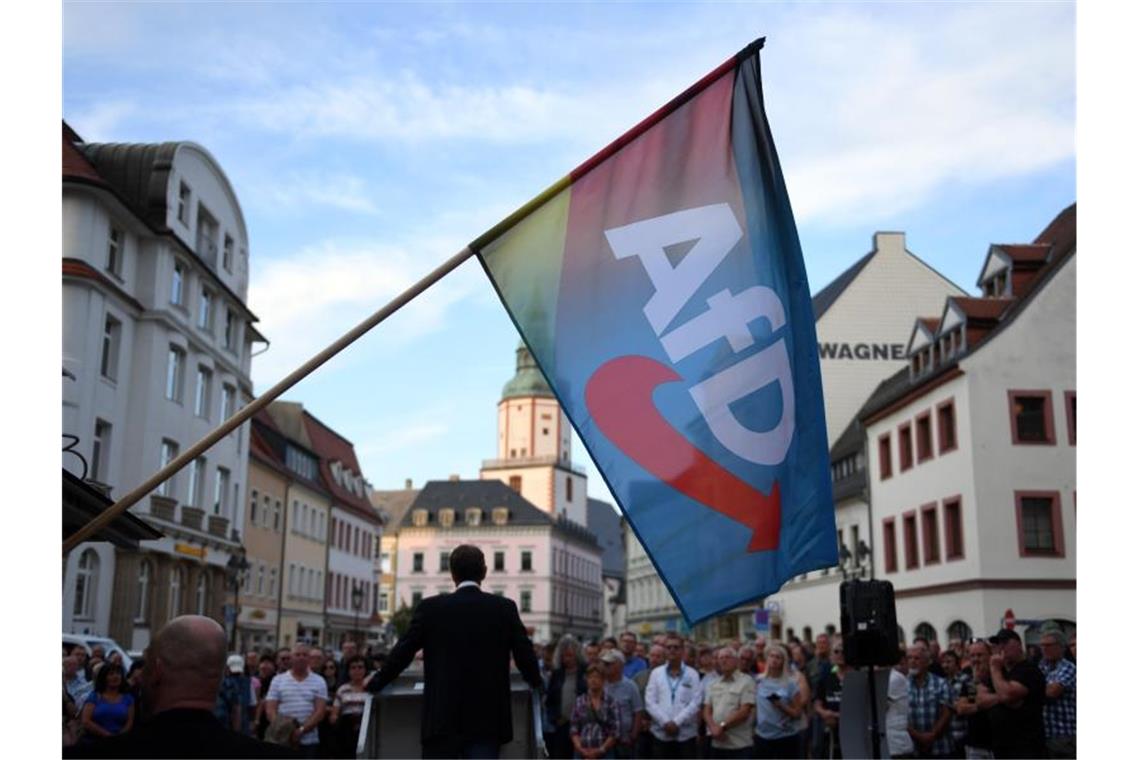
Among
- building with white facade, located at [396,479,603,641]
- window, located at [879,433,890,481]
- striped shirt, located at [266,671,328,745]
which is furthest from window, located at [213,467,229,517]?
building with white facade, located at [396,479,603,641]

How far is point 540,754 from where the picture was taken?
6.55 m

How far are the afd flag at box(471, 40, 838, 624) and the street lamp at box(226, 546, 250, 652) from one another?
33.6m

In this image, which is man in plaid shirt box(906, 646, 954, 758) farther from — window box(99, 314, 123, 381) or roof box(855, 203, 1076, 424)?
window box(99, 314, 123, 381)

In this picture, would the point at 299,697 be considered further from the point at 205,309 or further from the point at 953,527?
the point at 205,309

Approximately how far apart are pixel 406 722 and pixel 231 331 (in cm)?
4143

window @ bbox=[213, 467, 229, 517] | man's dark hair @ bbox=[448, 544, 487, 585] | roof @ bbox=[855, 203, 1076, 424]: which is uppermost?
roof @ bbox=[855, 203, 1076, 424]

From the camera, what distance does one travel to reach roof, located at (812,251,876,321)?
58062 mm

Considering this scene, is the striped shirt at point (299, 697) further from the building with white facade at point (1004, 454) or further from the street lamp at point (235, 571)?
the building with white facade at point (1004, 454)

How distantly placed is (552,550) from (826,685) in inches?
4485

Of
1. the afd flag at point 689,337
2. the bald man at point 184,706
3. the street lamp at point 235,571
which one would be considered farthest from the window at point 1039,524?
the bald man at point 184,706

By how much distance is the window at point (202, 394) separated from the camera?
4212cm

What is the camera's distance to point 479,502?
424 ft

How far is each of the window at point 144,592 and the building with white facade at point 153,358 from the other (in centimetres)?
6

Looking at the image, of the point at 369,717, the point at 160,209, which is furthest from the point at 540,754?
the point at 160,209
